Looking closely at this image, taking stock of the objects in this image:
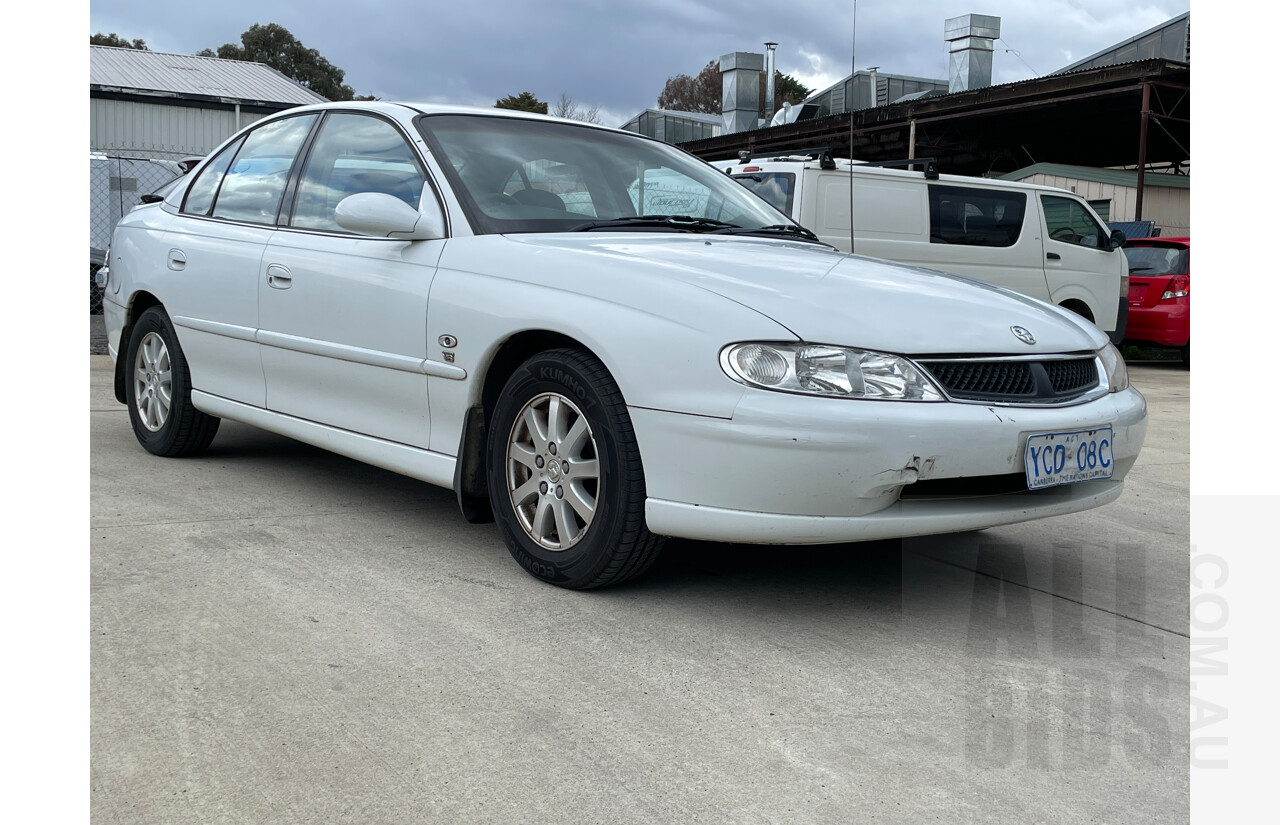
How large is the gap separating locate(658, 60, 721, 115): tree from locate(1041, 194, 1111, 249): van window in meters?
52.6

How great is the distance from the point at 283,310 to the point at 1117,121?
22095 mm

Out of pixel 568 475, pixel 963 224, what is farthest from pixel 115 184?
pixel 568 475

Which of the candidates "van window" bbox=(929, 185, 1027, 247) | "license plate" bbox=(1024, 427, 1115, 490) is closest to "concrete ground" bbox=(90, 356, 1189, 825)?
"license plate" bbox=(1024, 427, 1115, 490)

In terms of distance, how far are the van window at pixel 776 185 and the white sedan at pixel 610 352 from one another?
4575 mm

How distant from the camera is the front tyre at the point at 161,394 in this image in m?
5.09

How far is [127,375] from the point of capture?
216 inches

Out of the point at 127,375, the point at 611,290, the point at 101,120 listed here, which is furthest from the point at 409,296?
the point at 101,120

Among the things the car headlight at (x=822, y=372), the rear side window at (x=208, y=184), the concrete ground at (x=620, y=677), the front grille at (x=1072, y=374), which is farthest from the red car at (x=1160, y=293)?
the car headlight at (x=822, y=372)

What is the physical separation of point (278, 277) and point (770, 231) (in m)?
1.83

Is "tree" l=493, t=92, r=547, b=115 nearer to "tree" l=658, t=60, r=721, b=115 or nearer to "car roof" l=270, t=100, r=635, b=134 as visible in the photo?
"tree" l=658, t=60, r=721, b=115

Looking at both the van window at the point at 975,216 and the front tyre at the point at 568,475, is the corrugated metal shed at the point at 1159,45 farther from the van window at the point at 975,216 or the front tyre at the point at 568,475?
the front tyre at the point at 568,475

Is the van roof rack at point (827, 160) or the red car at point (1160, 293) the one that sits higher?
the van roof rack at point (827, 160)

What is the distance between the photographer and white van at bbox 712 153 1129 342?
944 centimetres
